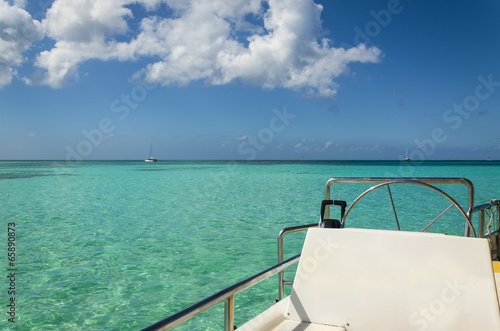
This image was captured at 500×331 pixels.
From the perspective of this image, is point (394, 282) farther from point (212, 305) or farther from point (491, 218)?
point (491, 218)

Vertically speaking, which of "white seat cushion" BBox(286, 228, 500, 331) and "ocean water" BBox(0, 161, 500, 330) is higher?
"white seat cushion" BBox(286, 228, 500, 331)

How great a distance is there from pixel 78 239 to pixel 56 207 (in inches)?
272

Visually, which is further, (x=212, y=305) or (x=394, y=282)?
(x=394, y=282)

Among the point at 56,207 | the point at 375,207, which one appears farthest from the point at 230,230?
the point at 56,207

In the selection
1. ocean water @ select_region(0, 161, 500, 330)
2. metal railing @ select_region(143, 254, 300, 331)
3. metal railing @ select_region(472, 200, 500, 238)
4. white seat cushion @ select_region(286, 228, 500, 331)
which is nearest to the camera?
metal railing @ select_region(143, 254, 300, 331)

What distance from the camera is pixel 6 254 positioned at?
8.35m

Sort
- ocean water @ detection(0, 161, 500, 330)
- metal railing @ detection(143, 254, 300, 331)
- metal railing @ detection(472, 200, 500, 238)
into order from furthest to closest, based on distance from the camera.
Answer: ocean water @ detection(0, 161, 500, 330)
metal railing @ detection(472, 200, 500, 238)
metal railing @ detection(143, 254, 300, 331)

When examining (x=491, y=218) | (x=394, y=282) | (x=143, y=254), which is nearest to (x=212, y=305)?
(x=394, y=282)

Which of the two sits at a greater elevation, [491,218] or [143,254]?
[491,218]

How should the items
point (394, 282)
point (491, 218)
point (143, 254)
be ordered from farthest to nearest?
point (143, 254), point (491, 218), point (394, 282)

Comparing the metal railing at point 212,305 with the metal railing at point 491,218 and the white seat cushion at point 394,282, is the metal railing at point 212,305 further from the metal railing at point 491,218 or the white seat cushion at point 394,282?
the metal railing at point 491,218

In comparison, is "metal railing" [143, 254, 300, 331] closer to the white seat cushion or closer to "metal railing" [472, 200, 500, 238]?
the white seat cushion

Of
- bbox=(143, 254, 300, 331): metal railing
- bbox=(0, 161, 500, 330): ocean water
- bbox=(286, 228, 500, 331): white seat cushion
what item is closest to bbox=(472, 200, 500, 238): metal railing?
bbox=(286, 228, 500, 331): white seat cushion

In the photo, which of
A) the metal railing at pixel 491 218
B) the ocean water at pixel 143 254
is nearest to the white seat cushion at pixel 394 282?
the metal railing at pixel 491 218
